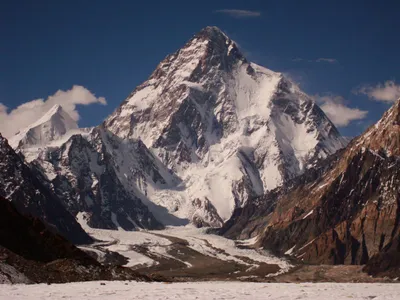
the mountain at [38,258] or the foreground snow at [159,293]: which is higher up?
the mountain at [38,258]

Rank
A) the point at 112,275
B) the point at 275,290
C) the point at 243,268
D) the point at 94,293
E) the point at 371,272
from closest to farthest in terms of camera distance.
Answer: the point at 94,293, the point at 275,290, the point at 112,275, the point at 371,272, the point at 243,268

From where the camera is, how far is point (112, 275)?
58.3 metres

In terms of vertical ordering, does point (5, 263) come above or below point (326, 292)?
above

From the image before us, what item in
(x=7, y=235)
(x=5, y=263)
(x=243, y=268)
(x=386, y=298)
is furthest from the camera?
(x=243, y=268)

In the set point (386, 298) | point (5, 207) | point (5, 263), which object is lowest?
point (386, 298)

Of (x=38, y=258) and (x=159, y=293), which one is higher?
(x=38, y=258)

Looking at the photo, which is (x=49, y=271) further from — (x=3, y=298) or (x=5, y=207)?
(x=5, y=207)

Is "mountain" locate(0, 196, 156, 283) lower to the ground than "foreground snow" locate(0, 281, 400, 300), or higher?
higher

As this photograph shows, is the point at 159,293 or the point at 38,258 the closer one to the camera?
the point at 159,293

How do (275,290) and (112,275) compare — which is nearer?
(275,290)

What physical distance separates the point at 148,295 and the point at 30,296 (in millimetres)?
6795

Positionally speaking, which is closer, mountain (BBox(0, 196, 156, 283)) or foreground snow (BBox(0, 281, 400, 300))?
foreground snow (BBox(0, 281, 400, 300))

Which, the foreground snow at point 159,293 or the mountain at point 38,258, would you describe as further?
the mountain at point 38,258

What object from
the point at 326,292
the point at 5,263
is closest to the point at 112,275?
the point at 5,263
